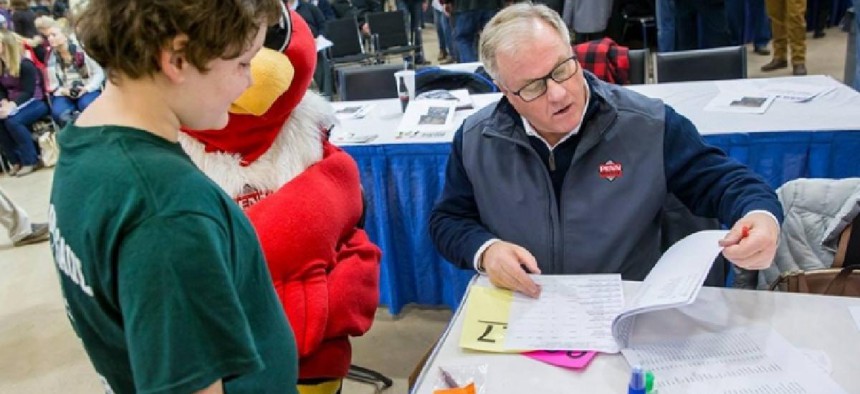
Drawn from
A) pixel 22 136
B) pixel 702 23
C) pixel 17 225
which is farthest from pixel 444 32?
pixel 17 225

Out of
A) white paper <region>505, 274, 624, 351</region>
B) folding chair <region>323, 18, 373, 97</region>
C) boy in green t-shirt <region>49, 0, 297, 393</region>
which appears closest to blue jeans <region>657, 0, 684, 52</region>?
folding chair <region>323, 18, 373, 97</region>

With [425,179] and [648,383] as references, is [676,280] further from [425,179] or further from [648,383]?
[425,179]

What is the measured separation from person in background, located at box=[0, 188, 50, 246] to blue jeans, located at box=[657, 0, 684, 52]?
4223 mm

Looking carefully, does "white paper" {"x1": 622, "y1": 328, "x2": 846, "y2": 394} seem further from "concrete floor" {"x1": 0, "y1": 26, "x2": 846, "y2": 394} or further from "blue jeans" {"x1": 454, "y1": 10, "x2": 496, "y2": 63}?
"blue jeans" {"x1": 454, "y1": 10, "x2": 496, "y2": 63}

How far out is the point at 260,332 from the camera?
2.75 feet

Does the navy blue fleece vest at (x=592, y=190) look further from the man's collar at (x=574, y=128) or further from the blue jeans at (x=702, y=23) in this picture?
the blue jeans at (x=702, y=23)

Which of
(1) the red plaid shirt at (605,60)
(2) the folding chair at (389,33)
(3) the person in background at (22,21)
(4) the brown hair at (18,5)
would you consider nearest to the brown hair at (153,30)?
(1) the red plaid shirt at (605,60)

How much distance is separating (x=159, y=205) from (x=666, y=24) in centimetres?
461

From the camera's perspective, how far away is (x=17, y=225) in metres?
3.90

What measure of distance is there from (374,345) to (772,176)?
5.00 ft

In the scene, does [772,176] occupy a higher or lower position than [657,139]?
lower

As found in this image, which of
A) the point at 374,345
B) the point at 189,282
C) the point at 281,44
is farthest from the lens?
the point at 374,345

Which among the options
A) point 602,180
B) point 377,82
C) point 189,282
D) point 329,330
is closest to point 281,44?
point 329,330

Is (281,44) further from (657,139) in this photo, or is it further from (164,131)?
(657,139)
